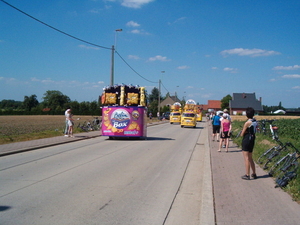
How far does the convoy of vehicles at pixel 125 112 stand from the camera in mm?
17312

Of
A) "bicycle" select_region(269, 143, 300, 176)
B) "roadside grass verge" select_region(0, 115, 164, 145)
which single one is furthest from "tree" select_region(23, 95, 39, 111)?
"bicycle" select_region(269, 143, 300, 176)

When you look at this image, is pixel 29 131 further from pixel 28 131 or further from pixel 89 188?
pixel 89 188

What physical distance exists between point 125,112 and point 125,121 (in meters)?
0.52

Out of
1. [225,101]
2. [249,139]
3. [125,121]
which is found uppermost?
[225,101]

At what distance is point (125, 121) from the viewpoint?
1730 centimetres

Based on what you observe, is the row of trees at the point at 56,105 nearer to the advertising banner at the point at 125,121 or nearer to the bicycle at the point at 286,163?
the advertising banner at the point at 125,121

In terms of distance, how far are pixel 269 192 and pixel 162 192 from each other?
2.27m

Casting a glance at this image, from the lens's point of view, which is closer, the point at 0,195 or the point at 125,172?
the point at 0,195

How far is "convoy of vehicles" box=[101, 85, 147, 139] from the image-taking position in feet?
56.8

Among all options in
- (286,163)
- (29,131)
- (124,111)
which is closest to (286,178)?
(286,163)

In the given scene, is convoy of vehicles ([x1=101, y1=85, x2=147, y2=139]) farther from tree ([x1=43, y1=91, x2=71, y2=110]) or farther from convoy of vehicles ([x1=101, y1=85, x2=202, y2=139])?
tree ([x1=43, y1=91, x2=71, y2=110])

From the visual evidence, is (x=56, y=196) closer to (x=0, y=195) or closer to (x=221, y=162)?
(x=0, y=195)

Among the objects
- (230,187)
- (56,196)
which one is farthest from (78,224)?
(230,187)

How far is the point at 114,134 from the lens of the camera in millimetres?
17406
